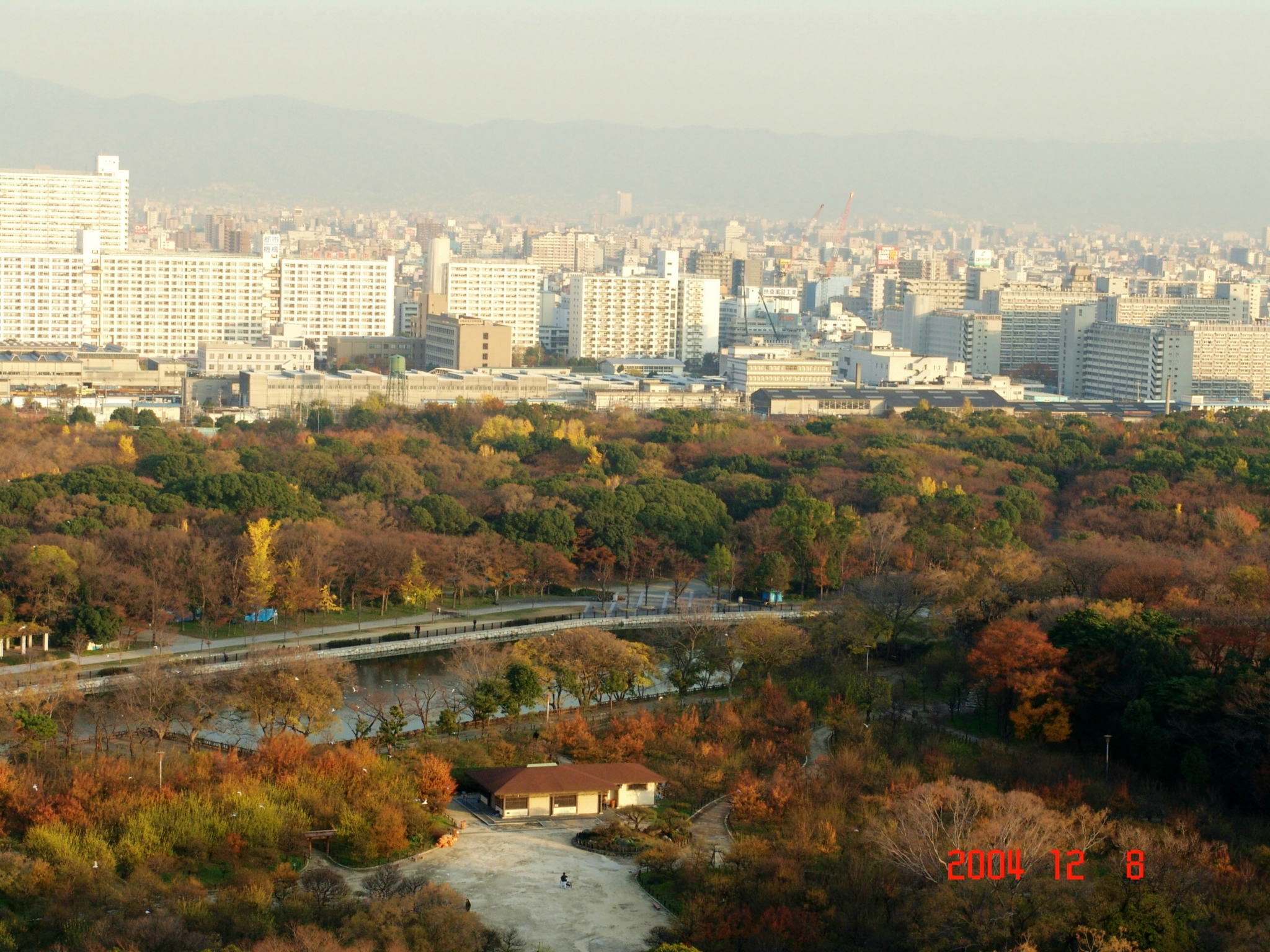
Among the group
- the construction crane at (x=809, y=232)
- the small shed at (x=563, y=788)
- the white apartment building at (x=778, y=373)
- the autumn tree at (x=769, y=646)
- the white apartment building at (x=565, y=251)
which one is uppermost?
the construction crane at (x=809, y=232)

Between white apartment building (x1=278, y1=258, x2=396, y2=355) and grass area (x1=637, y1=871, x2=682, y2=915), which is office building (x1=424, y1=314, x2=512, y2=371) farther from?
grass area (x1=637, y1=871, x2=682, y2=915)

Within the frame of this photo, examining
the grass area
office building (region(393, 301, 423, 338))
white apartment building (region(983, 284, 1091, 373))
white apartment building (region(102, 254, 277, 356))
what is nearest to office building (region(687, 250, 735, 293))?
office building (region(393, 301, 423, 338))

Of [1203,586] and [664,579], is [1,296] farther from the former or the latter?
[1203,586]

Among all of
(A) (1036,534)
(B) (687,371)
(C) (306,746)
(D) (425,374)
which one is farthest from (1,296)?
(C) (306,746)

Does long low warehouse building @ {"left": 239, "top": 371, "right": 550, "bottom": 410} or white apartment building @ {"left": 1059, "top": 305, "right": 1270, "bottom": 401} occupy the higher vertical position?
white apartment building @ {"left": 1059, "top": 305, "right": 1270, "bottom": 401}

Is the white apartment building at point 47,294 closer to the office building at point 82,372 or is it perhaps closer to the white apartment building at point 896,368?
the office building at point 82,372

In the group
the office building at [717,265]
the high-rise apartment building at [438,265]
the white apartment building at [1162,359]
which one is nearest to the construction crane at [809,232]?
the office building at [717,265]

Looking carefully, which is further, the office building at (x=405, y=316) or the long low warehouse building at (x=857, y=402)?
the office building at (x=405, y=316)
